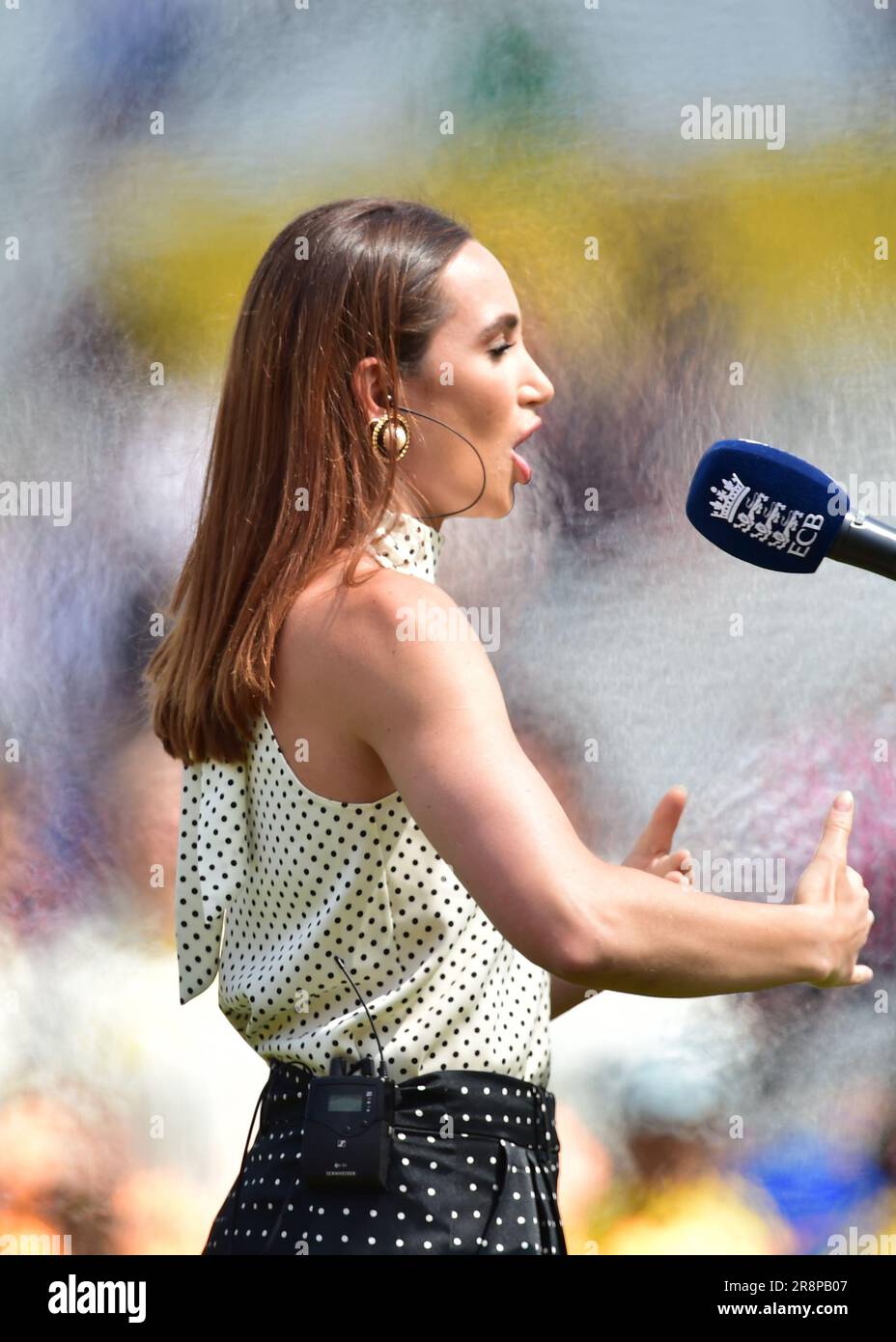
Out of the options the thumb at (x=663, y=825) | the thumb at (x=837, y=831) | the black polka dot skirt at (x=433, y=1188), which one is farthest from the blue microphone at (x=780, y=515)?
the black polka dot skirt at (x=433, y=1188)

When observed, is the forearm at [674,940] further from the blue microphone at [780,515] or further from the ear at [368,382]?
the ear at [368,382]

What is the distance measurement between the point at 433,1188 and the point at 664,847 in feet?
1.49

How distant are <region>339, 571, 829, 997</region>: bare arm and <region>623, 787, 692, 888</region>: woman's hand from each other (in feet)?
1.07

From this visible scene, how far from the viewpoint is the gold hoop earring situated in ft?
4.54

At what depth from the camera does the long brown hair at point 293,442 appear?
4.36ft

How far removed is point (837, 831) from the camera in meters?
1.28

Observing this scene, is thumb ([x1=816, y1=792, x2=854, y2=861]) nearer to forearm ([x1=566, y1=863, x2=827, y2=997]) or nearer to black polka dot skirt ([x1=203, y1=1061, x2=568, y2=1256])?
forearm ([x1=566, y1=863, x2=827, y2=997])

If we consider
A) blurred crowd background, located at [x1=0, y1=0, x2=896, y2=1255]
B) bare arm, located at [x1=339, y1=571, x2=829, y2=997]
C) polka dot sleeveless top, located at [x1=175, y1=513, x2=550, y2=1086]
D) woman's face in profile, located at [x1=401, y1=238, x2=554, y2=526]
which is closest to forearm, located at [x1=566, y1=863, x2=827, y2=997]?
bare arm, located at [x1=339, y1=571, x2=829, y2=997]

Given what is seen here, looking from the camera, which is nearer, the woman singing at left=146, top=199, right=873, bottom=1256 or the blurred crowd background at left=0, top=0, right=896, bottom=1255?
the woman singing at left=146, top=199, right=873, bottom=1256

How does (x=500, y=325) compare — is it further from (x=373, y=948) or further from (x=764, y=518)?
(x=373, y=948)

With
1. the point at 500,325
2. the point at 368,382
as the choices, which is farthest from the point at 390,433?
the point at 500,325
